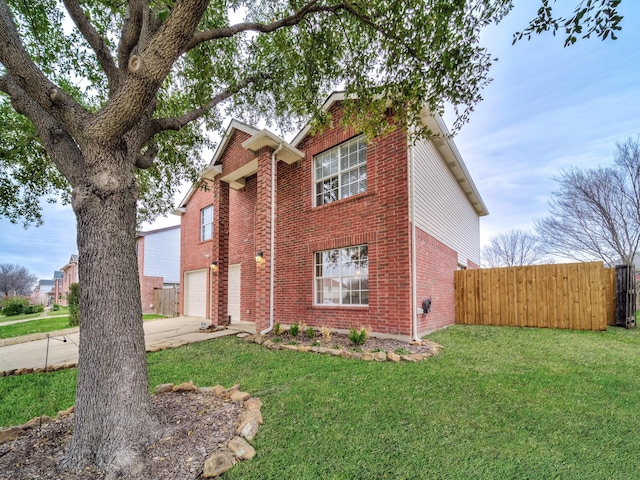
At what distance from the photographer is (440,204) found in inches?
363

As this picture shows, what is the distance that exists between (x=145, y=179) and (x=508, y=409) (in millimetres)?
8660

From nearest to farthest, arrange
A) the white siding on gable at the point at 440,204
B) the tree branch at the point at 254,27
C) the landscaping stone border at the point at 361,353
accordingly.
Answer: the tree branch at the point at 254,27 → the landscaping stone border at the point at 361,353 → the white siding on gable at the point at 440,204

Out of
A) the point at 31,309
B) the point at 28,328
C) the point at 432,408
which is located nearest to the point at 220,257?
the point at 432,408

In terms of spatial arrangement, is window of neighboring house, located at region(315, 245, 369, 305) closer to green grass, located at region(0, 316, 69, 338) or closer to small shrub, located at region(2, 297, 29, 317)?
green grass, located at region(0, 316, 69, 338)

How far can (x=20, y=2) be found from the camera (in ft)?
14.6

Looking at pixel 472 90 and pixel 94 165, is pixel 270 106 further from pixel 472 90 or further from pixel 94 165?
pixel 94 165

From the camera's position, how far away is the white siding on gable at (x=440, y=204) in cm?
755

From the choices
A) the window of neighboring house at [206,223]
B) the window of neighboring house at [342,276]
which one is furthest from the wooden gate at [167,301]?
the window of neighboring house at [342,276]

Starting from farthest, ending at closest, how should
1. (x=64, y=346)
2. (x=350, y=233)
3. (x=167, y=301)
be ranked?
1. (x=167, y=301)
2. (x=350, y=233)
3. (x=64, y=346)

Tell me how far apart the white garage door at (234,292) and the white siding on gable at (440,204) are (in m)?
7.21

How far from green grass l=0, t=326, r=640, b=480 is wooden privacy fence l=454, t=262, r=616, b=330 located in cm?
205

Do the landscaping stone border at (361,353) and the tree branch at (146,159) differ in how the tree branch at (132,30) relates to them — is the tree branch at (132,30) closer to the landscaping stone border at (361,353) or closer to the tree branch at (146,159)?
the tree branch at (146,159)

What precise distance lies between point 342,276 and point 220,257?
182 inches

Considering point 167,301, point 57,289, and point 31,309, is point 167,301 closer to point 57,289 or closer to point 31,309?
point 31,309
